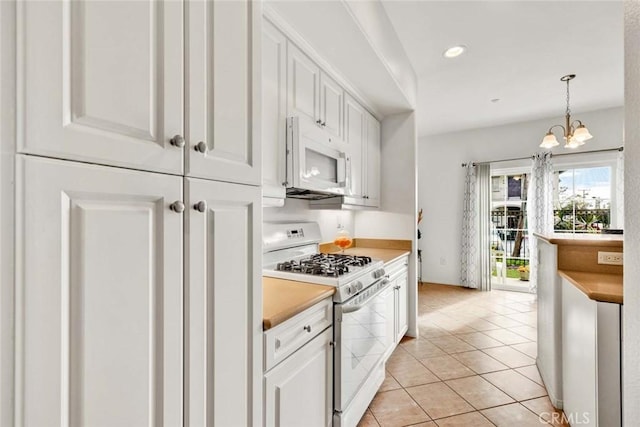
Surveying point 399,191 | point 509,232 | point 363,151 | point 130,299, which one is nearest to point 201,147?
point 130,299

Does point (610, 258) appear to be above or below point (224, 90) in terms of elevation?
below

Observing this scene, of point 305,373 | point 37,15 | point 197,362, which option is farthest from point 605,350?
point 37,15

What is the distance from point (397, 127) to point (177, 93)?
9.47ft

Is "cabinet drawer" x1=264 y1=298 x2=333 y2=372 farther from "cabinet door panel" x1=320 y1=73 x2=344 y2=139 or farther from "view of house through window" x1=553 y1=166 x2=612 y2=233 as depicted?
"view of house through window" x1=553 y1=166 x2=612 y2=233

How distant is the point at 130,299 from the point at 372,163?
273 cm

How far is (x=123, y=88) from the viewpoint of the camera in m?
0.63

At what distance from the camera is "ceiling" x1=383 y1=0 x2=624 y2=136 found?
7.28ft

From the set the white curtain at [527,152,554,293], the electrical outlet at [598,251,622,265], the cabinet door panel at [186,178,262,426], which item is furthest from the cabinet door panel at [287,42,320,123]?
the white curtain at [527,152,554,293]

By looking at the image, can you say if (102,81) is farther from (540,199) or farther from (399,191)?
(540,199)

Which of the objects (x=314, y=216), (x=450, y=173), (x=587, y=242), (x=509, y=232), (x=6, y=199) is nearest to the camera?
(x=6, y=199)

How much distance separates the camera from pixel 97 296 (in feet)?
1.94

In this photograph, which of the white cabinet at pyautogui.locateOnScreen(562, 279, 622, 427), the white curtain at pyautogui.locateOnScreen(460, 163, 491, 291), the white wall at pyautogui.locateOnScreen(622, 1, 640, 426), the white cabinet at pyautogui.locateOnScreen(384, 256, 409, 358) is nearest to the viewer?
the white wall at pyautogui.locateOnScreen(622, 1, 640, 426)

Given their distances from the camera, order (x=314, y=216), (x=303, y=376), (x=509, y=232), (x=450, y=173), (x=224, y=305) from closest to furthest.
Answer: (x=224, y=305) < (x=303, y=376) < (x=314, y=216) < (x=509, y=232) < (x=450, y=173)

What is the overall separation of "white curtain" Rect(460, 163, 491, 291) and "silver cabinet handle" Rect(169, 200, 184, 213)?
16.7 feet
